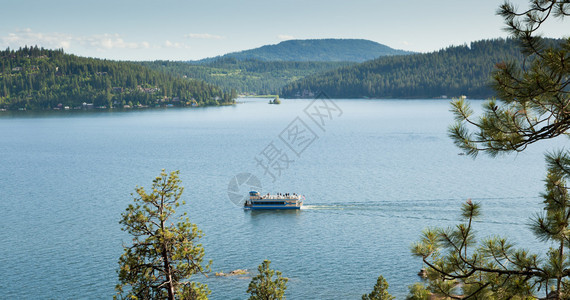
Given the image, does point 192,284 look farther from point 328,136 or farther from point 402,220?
point 328,136

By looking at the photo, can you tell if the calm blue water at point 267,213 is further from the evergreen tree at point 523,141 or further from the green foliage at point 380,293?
the evergreen tree at point 523,141

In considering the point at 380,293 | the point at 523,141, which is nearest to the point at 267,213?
the point at 380,293

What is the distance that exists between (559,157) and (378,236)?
3571 centimetres

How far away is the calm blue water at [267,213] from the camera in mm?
35781

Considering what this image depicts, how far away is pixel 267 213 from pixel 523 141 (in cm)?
4440

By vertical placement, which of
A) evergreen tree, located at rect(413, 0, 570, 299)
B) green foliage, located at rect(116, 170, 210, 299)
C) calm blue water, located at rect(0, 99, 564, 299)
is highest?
evergreen tree, located at rect(413, 0, 570, 299)

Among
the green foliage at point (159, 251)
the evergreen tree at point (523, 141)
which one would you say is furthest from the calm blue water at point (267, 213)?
→ the green foliage at point (159, 251)

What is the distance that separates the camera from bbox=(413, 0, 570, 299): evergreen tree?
8.38m

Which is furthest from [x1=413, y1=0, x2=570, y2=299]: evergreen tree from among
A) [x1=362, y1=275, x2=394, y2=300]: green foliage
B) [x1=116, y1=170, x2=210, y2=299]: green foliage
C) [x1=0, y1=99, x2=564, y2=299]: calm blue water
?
[x1=362, y1=275, x2=394, y2=300]: green foliage

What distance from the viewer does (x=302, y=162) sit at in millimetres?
79625

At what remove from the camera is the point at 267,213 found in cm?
5234

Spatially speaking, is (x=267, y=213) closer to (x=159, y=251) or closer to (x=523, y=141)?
(x=159, y=251)

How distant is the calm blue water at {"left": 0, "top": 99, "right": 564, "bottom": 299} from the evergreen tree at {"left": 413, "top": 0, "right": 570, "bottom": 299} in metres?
13.4

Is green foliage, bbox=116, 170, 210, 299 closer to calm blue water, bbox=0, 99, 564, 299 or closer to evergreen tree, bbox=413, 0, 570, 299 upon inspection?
evergreen tree, bbox=413, 0, 570, 299
